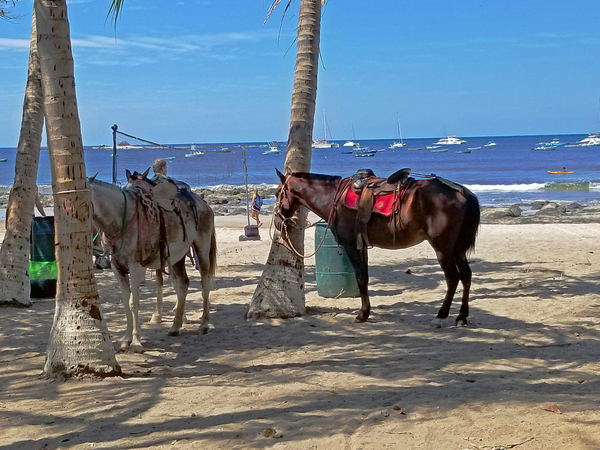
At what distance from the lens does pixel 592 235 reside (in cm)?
1678

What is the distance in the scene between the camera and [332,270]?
966cm

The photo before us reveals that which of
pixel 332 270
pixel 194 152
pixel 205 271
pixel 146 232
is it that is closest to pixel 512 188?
pixel 194 152

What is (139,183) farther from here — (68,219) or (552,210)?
(552,210)

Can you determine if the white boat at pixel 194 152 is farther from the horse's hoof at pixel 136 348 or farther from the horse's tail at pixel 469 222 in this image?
the horse's hoof at pixel 136 348

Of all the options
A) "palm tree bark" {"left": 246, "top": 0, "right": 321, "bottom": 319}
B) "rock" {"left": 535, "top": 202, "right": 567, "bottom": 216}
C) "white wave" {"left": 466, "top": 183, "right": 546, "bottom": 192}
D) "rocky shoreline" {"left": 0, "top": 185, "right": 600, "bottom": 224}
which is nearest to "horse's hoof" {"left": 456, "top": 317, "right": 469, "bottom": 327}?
"palm tree bark" {"left": 246, "top": 0, "right": 321, "bottom": 319}

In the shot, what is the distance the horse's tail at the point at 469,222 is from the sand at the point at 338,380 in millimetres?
1047

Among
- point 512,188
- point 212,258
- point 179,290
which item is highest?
point 212,258

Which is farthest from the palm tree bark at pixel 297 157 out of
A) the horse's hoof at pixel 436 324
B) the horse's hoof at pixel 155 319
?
the horse's hoof at pixel 436 324

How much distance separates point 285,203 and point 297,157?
2.19 feet

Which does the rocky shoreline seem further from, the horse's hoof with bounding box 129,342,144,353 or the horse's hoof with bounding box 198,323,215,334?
the horse's hoof with bounding box 129,342,144,353

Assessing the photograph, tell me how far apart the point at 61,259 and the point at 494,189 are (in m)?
40.4

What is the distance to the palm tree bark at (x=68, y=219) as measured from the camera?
5621 mm

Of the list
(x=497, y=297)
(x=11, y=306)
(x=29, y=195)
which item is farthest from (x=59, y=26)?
(x=497, y=297)

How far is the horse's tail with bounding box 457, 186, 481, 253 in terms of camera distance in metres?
7.91
